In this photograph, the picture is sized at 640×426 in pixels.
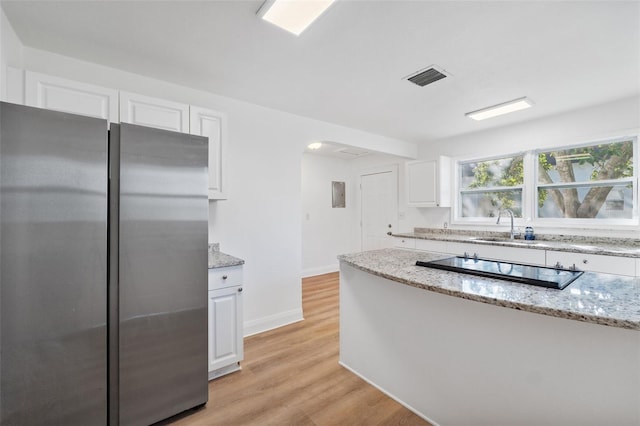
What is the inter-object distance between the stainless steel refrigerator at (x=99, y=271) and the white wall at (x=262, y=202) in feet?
3.19

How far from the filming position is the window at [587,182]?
2984 millimetres

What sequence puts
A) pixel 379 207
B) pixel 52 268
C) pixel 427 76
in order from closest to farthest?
pixel 52 268
pixel 427 76
pixel 379 207

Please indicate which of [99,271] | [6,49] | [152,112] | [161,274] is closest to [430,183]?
[152,112]

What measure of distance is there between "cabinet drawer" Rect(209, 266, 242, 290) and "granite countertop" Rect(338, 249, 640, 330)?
1.05m

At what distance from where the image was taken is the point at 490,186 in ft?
13.3

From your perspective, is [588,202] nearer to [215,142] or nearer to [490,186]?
[490,186]

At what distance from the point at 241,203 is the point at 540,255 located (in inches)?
125

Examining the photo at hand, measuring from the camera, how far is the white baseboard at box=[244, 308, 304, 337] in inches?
112

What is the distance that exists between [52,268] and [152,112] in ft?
4.20

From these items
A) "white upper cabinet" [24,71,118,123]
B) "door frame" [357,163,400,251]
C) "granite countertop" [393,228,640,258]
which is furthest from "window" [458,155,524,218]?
"white upper cabinet" [24,71,118,123]

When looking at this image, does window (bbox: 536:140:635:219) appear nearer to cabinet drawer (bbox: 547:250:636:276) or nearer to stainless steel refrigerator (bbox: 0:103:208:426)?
cabinet drawer (bbox: 547:250:636:276)

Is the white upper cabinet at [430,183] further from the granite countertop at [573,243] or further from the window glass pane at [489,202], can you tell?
the granite countertop at [573,243]

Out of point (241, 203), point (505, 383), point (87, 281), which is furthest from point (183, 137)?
point (505, 383)

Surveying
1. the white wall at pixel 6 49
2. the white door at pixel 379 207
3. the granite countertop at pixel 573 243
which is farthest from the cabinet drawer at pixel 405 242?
the white wall at pixel 6 49
